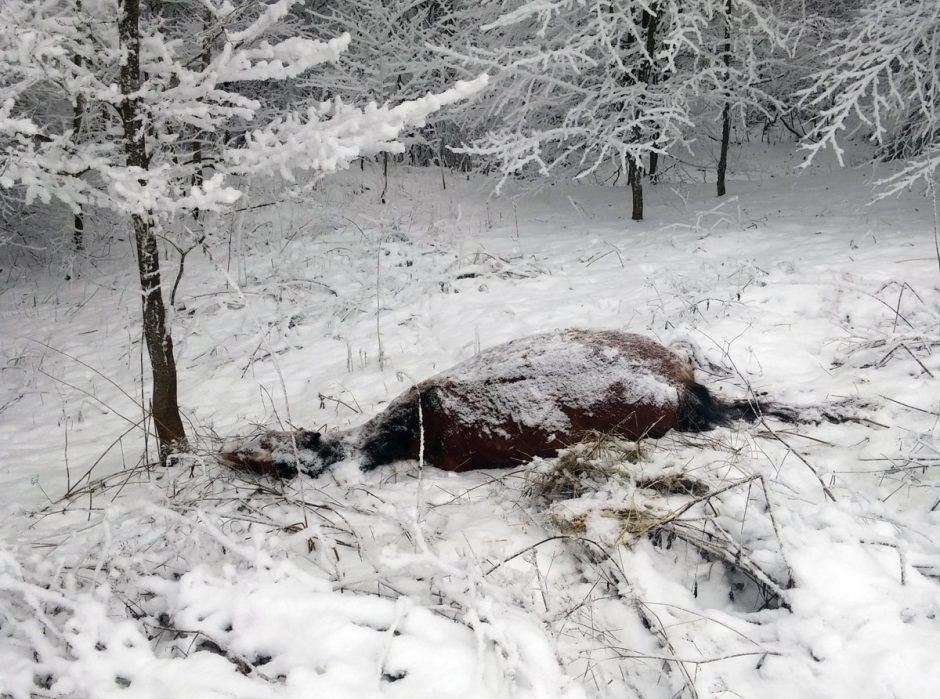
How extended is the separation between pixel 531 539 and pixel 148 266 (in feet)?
9.08

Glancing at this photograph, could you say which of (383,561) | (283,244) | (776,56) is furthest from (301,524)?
(776,56)

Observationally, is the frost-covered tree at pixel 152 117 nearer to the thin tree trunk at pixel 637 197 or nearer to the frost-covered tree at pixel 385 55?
the thin tree trunk at pixel 637 197

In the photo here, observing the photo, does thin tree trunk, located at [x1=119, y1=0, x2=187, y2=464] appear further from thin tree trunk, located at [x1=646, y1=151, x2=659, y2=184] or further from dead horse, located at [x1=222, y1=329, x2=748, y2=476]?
thin tree trunk, located at [x1=646, y1=151, x2=659, y2=184]

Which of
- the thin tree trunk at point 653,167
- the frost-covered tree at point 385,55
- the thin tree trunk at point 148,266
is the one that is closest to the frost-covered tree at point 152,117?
the thin tree trunk at point 148,266

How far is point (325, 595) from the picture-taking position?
1.80 metres

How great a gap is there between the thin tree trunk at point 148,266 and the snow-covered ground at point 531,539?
40 cm

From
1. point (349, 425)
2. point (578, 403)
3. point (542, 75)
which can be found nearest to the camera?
point (578, 403)

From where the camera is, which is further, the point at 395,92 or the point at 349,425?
the point at 395,92

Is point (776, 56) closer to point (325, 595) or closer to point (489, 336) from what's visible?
point (489, 336)

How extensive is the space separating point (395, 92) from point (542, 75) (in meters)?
5.10

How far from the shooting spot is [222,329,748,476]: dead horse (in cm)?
307

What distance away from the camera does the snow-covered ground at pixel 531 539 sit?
1600mm

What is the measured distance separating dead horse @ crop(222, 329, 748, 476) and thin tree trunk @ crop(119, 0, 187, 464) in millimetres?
902

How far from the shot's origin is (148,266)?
3.51 m
